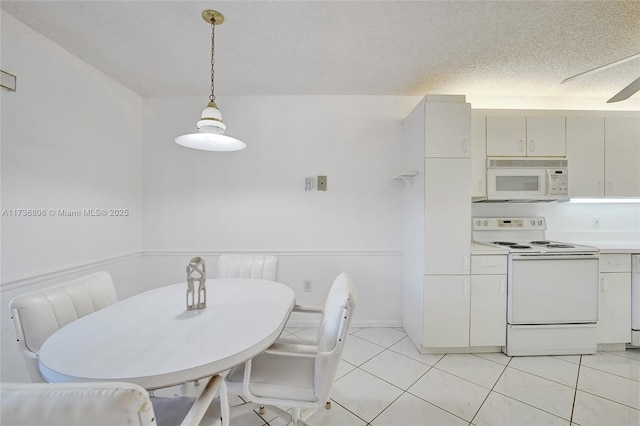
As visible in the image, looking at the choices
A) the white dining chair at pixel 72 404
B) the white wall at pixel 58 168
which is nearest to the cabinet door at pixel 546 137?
the white dining chair at pixel 72 404

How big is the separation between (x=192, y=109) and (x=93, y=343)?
2453 millimetres

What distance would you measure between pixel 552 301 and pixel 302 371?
224 cm

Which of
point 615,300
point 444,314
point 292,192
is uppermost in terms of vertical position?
point 292,192

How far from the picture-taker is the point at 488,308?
2.18m

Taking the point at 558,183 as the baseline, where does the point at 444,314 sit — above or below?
below

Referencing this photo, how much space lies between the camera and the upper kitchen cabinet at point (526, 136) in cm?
246

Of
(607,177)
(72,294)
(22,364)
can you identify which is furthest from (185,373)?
(607,177)

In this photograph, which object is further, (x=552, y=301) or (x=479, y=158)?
(x=479, y=158)

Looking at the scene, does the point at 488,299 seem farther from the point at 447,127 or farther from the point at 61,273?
the point at 61,273

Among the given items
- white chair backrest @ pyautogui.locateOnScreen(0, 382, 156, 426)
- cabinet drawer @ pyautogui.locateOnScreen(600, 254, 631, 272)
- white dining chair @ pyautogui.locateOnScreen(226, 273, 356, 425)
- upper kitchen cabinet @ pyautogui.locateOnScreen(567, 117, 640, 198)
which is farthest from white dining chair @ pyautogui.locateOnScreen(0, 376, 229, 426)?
upper kitchen cabinet @ pyautogui.locateOnScreen(567, 117, 640, 198)

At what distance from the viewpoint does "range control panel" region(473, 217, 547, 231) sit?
264 cm

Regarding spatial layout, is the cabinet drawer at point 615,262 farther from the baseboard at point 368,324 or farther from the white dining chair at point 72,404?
the white dining chair at point 72,404

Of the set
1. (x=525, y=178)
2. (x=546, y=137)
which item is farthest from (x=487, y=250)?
(x=546, y=137)

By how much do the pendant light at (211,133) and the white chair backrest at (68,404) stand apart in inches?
45.6
